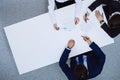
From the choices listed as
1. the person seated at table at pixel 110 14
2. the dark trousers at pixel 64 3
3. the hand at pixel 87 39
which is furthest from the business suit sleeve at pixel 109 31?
the dark trousers at pixel 64 3

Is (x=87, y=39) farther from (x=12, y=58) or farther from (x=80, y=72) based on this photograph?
(x=12, y=58)

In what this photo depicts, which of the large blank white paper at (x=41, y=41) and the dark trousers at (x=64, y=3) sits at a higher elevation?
the dark trousers at (x=64, y=3)

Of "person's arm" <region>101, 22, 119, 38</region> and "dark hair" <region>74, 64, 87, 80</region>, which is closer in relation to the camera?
"dark hair" <region>74, 64, 87, 80</region>

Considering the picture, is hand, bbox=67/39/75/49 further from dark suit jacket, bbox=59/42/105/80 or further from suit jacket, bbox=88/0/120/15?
suit jacket, bbox=88/0/120/15

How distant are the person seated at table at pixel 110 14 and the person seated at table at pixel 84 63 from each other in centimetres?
13

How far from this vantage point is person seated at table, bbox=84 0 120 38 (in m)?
1.27

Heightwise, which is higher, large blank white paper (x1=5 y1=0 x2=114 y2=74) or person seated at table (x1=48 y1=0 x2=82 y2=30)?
person seated at table (x1=48 y1=0 x2=82 y2=30)

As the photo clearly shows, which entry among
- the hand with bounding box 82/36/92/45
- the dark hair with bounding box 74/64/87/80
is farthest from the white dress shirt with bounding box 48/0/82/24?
the dark hair with bounding box 74/64/87/80

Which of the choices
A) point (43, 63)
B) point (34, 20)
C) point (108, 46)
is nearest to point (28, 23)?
point (34, 20)

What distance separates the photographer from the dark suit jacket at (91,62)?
1242 millimetres

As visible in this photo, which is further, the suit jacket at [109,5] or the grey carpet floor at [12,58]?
the grey carpet floor at [12,58]

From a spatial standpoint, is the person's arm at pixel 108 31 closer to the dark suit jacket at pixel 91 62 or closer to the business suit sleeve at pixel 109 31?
the business suit sleeve at pixel 109 31

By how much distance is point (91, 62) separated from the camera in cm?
129

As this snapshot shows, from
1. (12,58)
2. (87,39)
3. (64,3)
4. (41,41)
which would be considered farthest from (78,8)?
(12,58)
